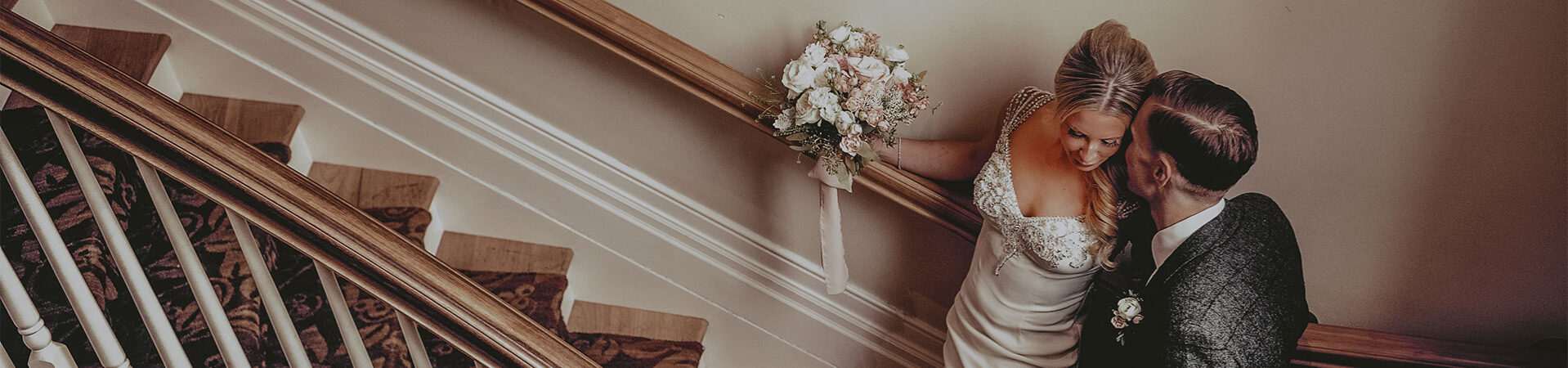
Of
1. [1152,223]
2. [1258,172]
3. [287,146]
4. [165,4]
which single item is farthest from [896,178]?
[165,4]

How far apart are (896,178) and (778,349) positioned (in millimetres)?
933

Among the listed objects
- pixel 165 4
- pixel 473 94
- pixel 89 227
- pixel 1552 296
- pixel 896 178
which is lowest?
pixel 1552 296

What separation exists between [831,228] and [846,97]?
44 cm

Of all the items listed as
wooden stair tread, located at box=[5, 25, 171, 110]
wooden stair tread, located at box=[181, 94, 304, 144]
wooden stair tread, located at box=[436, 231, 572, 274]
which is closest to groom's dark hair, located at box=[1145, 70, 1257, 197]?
wooden stair tread, located at box=[436, 231, 572, 274]

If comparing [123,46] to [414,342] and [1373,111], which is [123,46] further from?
[1373,111]

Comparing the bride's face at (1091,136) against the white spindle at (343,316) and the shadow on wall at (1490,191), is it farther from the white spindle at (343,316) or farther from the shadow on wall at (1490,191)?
the white spindle at (343,316)

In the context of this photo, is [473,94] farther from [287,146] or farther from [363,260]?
[363,260]

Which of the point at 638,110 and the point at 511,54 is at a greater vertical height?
the point at 511,54

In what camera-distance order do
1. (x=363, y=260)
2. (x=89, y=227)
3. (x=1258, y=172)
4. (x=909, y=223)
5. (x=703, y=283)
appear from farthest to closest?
(x=703, y=283)
(x=909, y=223)
(x=89, y=227)
(x=1258, y=172)
(x=363, y=260)

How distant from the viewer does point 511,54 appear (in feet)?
8.37

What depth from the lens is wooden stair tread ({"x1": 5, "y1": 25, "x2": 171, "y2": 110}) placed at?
2535 millimetres

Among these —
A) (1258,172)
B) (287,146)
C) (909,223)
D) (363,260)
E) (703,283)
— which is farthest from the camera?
(703,283)

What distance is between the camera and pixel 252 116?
2.71 meters

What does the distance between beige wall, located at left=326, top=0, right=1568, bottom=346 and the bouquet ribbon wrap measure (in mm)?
216
